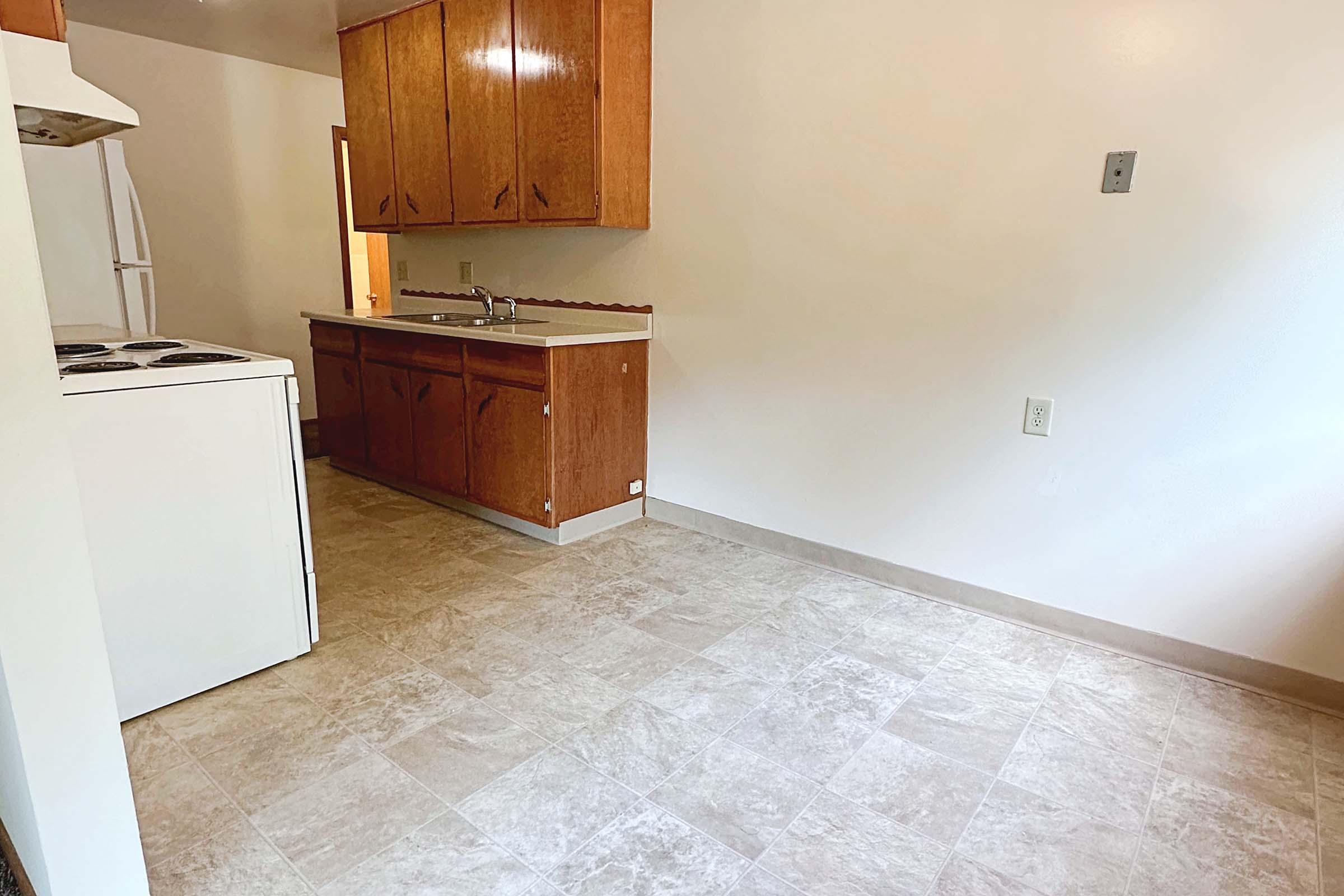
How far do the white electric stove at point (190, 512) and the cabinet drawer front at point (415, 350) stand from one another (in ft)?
3.79

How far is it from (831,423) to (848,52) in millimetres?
1338

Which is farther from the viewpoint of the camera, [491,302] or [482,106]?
[491,302]

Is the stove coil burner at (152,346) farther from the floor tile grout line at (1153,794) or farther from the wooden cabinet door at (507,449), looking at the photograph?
the floor tile grout line at (1153,794)

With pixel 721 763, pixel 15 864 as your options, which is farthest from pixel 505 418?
pixel 15 864

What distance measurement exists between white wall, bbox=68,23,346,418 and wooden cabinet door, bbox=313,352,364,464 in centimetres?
85

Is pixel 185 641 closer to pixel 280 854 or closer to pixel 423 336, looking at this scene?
pixel 280 854

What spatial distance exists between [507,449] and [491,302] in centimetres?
115

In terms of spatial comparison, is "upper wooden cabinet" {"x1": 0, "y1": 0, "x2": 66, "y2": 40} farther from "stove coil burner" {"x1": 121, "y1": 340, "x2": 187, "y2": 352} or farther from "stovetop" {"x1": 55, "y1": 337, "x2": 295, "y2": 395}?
"stove coil burner" {"x1": 121, "y1": 340, "x2": 187, "y2": 352}

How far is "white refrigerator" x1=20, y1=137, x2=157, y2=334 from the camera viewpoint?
3086 mm

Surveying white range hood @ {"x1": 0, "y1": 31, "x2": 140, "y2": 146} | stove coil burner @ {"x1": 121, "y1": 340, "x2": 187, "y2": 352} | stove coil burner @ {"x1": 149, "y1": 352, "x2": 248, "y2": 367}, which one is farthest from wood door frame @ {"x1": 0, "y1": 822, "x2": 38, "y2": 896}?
white range hood @ {"x1": 0, "y1": 31, "x2": 140, "y2": 146}

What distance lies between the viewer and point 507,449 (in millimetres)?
3109

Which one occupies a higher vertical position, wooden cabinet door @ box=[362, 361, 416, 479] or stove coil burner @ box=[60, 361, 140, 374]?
stove coil burner @ box=[60, 361, 140, 374]

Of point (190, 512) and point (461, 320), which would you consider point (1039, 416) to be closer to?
point (190, 512)

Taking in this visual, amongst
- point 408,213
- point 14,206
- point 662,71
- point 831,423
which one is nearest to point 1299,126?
point 831,423
